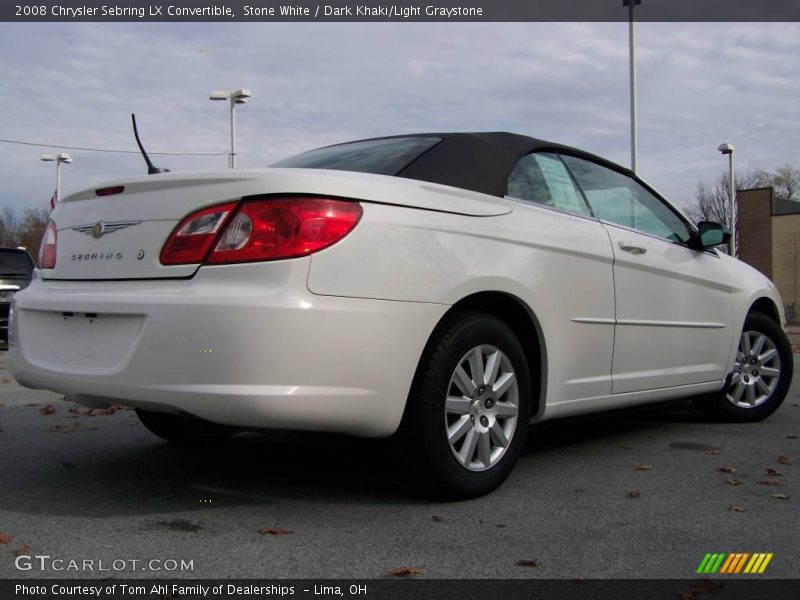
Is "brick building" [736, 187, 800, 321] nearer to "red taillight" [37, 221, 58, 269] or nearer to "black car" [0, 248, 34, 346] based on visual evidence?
"black car" [0, 248, 34, 346]

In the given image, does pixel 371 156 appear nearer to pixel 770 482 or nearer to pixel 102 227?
pixel 102 227

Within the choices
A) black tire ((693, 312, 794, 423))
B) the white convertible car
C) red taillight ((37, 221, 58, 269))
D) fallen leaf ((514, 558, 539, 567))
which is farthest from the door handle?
red taillight ((37, 221, 58, 269))

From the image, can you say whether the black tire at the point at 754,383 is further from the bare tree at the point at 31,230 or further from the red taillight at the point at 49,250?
the bare tree at the point at 31,230

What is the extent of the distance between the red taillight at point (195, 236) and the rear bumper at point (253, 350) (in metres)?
0.09

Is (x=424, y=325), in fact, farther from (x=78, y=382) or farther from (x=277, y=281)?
(x=78, y=382)

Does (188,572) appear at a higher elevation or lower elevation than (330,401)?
lower

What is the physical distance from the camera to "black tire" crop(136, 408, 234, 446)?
4.10m

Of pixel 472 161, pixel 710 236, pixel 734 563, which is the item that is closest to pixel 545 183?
pixel 472 161

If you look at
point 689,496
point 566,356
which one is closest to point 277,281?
point 566,356

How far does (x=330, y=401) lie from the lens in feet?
9.56

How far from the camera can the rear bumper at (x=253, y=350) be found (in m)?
2.82

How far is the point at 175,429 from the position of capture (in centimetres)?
428

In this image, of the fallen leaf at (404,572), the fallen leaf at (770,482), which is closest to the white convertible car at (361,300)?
the fallen leaf at (404,572)
